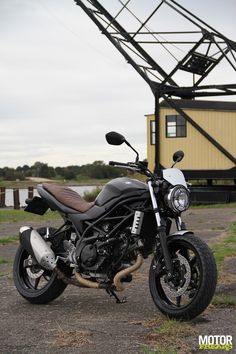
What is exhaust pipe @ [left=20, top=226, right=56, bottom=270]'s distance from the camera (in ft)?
17.4

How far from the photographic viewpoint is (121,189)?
4902 millimetres

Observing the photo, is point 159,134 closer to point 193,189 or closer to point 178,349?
point 193,189

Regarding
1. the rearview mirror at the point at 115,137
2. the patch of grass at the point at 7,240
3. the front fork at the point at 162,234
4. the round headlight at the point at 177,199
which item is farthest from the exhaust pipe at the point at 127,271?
the patch of grass at the point at 7,240

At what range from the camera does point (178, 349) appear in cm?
378

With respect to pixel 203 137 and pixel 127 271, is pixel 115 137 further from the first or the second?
pixel 203 137

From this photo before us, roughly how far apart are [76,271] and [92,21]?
19.8m

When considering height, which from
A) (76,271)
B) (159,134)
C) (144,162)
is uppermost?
(159,134)

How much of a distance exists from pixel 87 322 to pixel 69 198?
1.21 m

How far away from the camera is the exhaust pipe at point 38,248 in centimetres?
530

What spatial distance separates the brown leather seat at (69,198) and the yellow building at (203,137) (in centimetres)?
1929

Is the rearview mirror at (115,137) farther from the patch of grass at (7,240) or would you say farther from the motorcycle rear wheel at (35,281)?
the patch of grass at (7,240)

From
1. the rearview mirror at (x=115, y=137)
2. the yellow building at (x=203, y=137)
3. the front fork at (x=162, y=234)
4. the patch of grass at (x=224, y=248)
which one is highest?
the yellow building at (x=203, y=137)

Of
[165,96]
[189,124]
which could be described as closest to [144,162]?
[165,96]

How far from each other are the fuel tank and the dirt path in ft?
3.12
